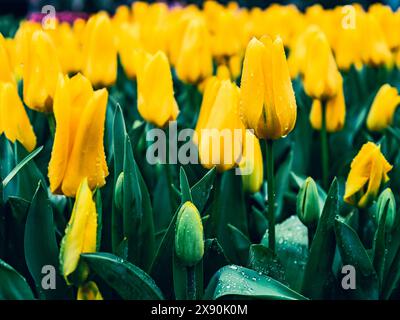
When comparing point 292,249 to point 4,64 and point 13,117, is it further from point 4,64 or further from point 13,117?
point 4,64

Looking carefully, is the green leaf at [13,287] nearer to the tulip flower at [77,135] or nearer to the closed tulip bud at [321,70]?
the tulip flower at [77,135]

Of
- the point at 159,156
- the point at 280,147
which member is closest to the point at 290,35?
the point at 280,147

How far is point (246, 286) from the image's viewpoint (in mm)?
1074

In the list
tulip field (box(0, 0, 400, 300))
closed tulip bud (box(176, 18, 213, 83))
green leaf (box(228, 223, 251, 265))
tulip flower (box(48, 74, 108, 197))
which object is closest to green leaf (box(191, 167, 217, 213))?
tulip field (box(0, 0, 400, 300))

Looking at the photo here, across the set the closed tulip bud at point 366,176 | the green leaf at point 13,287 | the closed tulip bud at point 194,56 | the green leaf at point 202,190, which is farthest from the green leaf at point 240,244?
the closed tulip bud at point 194,56

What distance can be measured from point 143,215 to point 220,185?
307 millimetres

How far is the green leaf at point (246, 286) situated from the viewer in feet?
3.46

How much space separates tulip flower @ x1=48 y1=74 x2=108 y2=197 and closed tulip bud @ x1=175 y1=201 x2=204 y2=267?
0.66 feet

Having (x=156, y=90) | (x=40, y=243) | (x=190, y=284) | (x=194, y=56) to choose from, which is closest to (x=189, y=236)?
(x=190, y=284)

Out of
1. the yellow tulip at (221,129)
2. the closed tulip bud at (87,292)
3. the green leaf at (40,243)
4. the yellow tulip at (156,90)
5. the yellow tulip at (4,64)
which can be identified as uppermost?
the yellow tulip at (4,64)

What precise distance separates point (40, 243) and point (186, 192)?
0.28 m

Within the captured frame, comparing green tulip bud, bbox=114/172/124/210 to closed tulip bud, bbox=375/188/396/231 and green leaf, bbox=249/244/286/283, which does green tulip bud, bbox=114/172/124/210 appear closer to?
green leaf, bbox=249/244/286/283

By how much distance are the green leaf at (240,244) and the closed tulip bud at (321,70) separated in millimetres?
532

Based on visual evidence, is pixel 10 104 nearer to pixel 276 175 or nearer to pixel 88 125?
pixel 88 125
